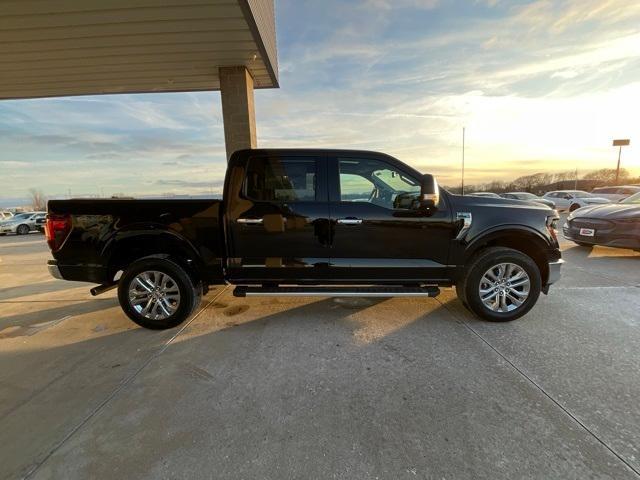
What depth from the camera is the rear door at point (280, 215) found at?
144 inches

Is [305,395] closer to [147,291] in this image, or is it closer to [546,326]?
[147,291]

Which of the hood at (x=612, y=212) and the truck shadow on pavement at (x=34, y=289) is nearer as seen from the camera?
the truck shadow on pavement at (x=34, y=289)

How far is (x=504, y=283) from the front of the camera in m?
3.74

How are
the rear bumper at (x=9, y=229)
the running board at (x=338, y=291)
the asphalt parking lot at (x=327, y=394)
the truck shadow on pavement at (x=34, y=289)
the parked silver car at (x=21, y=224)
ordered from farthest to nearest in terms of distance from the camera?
1. the parked silver car at (x=21, y=224)
2. the rear bumper at (x=9, y=229)
3. the truck shadow on pavement at (x=34, y=289)
4. the running board at (x=338, y=291)
5. the asphalt parking lot at (x=327, y=394)

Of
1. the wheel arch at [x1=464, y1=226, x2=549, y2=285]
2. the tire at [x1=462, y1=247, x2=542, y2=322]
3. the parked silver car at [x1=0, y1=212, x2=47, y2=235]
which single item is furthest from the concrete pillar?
the parked silver car at [x1=0, y1=212, x2=47, y2=235]

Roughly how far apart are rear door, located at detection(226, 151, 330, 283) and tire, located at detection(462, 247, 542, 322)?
1.73m

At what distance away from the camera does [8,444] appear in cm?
211

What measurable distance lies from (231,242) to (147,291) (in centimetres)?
114

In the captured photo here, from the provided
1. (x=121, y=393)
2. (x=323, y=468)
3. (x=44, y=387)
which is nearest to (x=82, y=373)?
(x=44, y=387)

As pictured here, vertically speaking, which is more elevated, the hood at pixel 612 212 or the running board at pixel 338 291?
the hood at pixel 612 212

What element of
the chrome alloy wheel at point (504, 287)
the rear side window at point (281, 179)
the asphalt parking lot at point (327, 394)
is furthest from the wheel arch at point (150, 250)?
the chrome alloy wheel at point (504, 287)

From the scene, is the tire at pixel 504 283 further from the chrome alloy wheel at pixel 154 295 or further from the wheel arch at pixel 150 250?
the chrome alloy wheel at pixel 154 295

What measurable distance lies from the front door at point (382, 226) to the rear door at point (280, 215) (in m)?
0.16

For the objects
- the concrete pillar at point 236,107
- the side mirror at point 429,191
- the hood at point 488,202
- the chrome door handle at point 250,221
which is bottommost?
the chrome door handle at point 250,221
